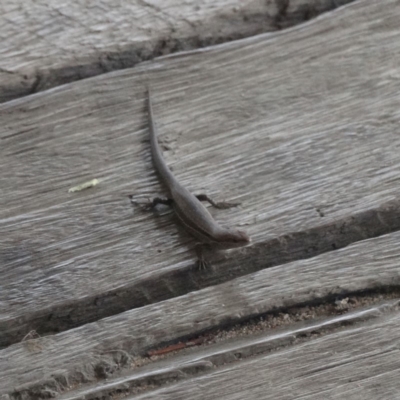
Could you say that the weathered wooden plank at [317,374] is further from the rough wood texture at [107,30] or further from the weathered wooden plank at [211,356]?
the rough wood texture at [107,30]

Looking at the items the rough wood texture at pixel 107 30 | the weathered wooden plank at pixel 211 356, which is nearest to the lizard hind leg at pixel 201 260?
the weathered wooden plank at pixel 211 356

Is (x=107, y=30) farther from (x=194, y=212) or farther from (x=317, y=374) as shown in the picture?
(x=317, y=374)

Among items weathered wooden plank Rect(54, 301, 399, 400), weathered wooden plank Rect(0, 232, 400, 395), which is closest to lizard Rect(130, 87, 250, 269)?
weathered wooden plank Rect(0, 232, 400, 395)

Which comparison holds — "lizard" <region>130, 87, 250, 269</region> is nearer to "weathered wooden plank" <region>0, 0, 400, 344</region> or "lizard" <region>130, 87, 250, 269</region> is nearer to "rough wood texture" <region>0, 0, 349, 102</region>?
"weathered wooden plank" <region>0, 0, 400, 344</region>

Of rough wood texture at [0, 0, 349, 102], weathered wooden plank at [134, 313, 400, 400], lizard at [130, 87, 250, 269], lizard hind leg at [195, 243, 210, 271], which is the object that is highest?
rough wood texture at [0, 0, 349, 102]

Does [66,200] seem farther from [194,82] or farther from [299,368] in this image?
[299,368]

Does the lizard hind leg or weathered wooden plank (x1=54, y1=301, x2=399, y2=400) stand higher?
the lizard hind leg
